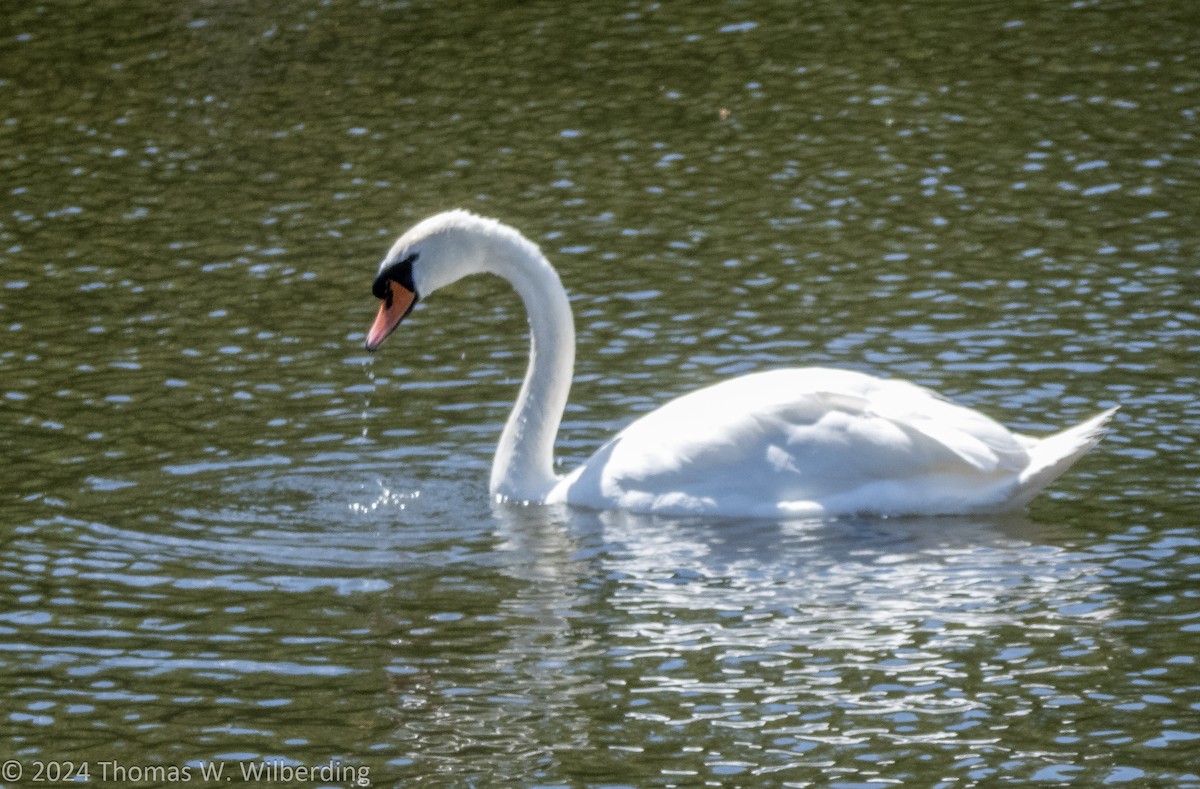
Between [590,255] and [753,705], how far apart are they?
22.5 feet

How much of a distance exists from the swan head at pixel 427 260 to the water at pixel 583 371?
812mm

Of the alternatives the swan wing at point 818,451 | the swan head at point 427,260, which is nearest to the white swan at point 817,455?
the swan wing at point 818,451

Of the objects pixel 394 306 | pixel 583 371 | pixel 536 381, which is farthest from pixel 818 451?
pixel 583 371

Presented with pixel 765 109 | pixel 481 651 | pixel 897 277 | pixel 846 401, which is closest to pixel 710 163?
pixel 765 109

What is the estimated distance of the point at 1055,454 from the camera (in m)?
9.90

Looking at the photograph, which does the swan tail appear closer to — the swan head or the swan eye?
the swan head

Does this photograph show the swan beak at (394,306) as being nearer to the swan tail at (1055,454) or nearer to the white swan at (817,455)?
the white swan at (817,455)

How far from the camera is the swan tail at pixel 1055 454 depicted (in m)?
9.77

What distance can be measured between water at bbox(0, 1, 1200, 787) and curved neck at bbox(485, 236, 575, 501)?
19 cm

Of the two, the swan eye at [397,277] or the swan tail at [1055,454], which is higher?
the swan eye at [397,277]

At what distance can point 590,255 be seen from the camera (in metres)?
14.6

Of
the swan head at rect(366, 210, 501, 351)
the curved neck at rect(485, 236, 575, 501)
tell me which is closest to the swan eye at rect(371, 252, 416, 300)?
the swan head at rect(366, 210, 501, 351)

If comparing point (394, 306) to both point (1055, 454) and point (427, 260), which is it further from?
point (1055, 454)

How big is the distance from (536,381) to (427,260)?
0.83 m
